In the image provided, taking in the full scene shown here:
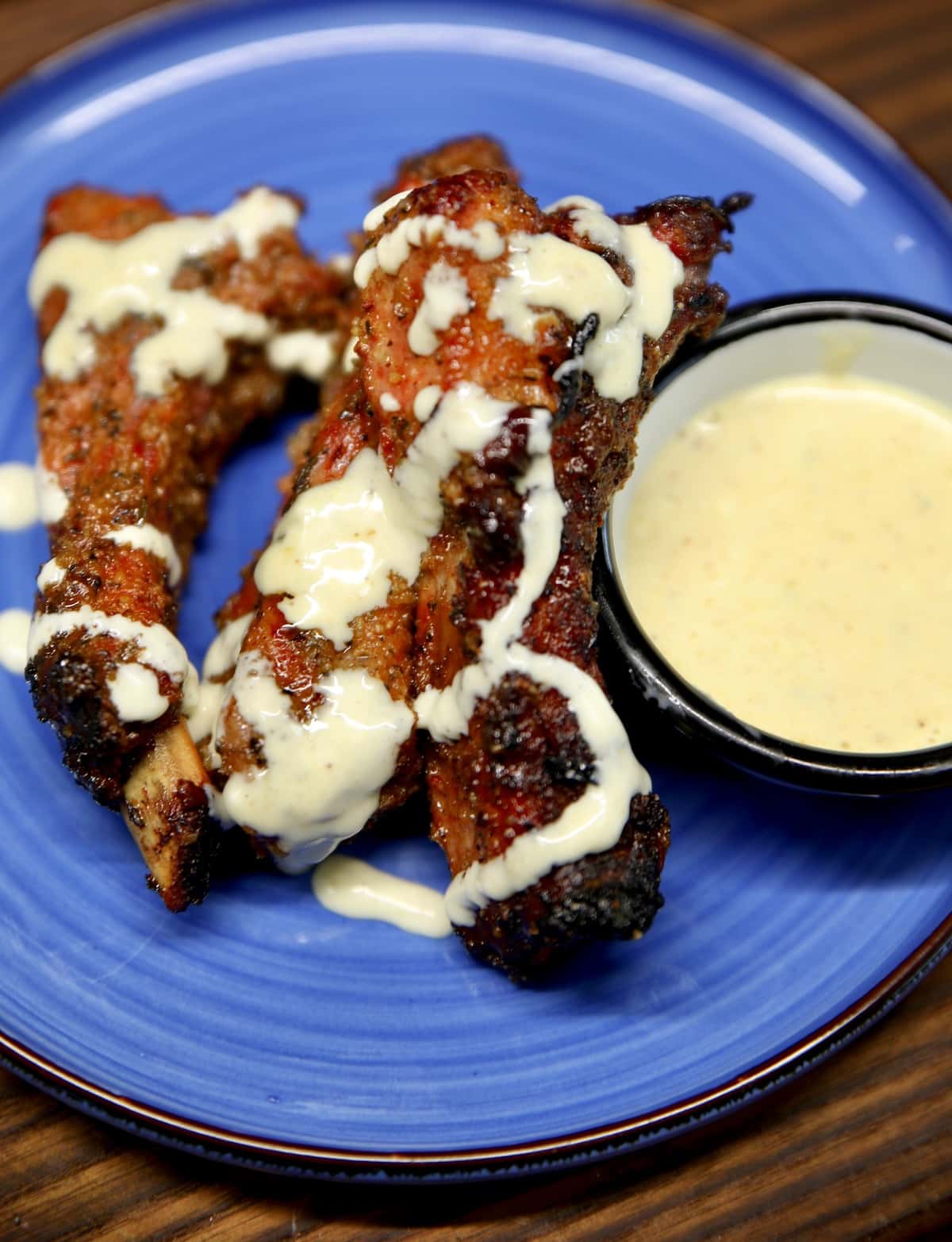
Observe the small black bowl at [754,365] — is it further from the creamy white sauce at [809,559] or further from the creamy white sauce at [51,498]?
the creamy white sauce at [51,498]

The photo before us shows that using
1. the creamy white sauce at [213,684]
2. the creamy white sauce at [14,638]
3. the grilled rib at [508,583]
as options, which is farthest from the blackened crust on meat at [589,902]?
the creamy white sauce at [14,638]

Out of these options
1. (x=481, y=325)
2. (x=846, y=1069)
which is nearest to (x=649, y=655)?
(x=481, y=325)

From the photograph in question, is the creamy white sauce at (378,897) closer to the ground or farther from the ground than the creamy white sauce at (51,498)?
closer to the ground

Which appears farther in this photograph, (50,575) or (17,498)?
(17,498)

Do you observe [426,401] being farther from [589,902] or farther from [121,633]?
[589,902]

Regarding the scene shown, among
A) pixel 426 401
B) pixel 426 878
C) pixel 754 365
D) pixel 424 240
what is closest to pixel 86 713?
pixel 426 878

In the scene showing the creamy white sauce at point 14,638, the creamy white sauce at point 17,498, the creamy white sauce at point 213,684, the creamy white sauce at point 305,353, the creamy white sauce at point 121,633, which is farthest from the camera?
the creamy white sauce at point 305,353

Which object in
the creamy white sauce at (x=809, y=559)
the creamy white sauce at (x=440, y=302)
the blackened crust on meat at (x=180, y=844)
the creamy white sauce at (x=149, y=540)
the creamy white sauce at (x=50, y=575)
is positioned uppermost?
the creamy white sauce at (x=440, y=302)


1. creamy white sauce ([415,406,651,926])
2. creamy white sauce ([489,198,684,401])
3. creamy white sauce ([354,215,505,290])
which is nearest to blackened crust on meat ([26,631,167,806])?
creamy white sauce ([415,406,651,926])
